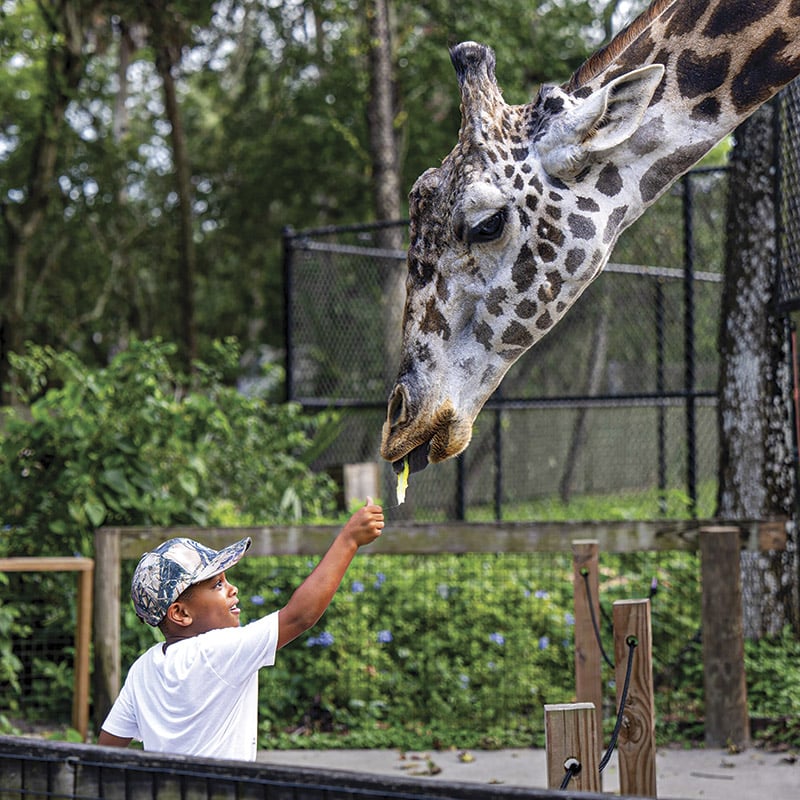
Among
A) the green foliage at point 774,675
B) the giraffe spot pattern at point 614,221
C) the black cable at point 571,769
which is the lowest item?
the green foliage at point 774,675

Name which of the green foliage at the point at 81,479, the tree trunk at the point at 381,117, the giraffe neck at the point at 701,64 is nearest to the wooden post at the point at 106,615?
the green foliage at the point at 81,479

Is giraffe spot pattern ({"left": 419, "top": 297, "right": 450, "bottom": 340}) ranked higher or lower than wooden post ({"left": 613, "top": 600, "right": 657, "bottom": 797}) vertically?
higher

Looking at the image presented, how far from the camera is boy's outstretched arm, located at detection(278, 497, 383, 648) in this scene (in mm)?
2781

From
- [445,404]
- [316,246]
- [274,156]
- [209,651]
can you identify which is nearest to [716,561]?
[445,404]

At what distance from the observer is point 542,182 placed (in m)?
3.01

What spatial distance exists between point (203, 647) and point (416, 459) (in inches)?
27.0

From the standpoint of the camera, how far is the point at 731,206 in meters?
6.61

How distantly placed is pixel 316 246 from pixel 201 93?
19206mm

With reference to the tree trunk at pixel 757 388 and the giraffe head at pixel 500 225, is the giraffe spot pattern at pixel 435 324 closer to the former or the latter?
the giraffe head at pixel 500 225

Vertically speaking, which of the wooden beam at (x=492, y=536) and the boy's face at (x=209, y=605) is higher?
the wooden beam at (x=492, y=536)

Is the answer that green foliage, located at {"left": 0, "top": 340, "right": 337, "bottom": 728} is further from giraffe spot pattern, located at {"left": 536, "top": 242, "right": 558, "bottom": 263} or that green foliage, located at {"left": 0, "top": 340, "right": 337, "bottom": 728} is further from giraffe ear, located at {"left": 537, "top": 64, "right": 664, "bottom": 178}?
giraffe ear, located at {"left": 537, "top": 64, "right": 664, "bottom": 178}

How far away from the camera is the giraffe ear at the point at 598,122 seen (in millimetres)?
2906

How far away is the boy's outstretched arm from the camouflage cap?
213 mm

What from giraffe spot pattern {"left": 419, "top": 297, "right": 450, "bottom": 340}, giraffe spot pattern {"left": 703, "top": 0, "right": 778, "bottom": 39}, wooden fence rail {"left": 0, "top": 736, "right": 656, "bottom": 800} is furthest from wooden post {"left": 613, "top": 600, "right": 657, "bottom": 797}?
wooden fence rail {"left": 0, "top": 736, "right": 656, "bottom": 800}
